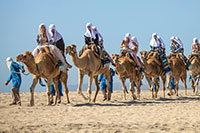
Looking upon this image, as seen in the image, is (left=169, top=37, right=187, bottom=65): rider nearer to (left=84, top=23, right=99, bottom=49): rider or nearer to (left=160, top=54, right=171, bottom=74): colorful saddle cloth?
(left=160, top=54, right=171, bottom=74): colorful saddle cloth

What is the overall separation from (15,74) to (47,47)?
1.48 metres

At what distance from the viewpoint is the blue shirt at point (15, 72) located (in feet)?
44.8

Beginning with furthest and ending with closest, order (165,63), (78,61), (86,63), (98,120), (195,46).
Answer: (195,46)
(165,63)
(86,63)
(78,61)
(98,120)

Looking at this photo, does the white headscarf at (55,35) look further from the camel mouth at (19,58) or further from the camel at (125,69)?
the camel at (125,69)

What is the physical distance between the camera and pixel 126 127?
8.57 meters

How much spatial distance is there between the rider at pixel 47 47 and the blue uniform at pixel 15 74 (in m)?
0.82

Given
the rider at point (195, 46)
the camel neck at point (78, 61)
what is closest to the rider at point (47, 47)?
the camel neck at point (78, 61)

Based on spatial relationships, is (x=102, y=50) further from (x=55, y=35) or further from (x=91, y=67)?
(x=55, y=35)

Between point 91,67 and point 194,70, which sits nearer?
point 91,67

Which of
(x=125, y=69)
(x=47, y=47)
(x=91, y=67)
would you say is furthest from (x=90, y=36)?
(x=47, y=47)

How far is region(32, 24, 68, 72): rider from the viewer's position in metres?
13.3

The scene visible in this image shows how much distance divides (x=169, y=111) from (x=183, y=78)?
11.4 meters

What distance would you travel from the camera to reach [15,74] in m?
13.7

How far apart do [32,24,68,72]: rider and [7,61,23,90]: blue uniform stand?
2.69ft
